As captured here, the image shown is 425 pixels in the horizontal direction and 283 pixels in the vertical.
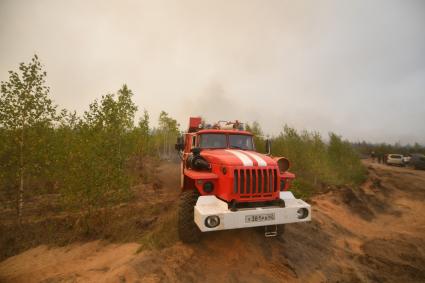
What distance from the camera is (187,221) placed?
5.14 m

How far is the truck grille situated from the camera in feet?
15.8

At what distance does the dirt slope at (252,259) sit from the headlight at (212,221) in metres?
1.20

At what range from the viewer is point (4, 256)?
290 inches

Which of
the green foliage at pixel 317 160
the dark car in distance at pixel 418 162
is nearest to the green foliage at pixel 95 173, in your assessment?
the green foliage at pixel 317 160

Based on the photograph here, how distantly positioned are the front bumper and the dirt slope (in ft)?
3.86

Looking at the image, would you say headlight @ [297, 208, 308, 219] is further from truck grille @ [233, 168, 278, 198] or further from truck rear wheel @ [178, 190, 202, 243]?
truck rear wheel @ [178, 190, 202, 243]

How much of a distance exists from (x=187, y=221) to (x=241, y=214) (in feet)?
4.74

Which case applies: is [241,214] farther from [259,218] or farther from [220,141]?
[220,141]

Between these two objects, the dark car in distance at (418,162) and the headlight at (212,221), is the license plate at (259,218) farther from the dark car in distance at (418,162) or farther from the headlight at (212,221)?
the dark car in distance at (418,162)

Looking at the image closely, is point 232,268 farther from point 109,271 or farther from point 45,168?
point 45,168

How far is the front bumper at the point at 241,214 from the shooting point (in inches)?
169

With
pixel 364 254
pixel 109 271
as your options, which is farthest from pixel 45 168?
pixel 364 254

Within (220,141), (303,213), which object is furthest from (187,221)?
(220,141)

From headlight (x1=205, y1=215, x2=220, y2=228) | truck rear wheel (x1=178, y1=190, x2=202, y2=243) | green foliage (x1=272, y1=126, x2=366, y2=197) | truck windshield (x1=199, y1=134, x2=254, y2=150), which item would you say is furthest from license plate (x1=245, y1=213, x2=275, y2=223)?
green foliage (x1=272, y1=126, x2=366, y2=197)
